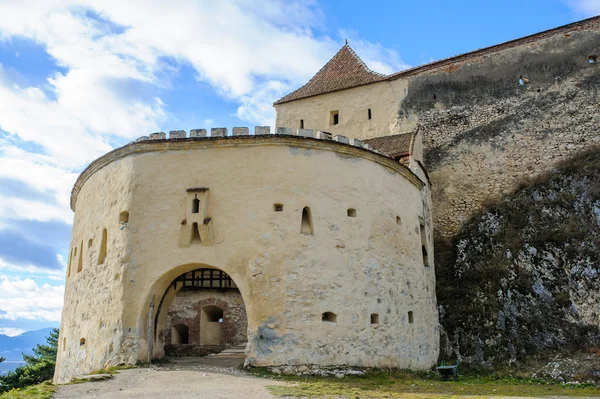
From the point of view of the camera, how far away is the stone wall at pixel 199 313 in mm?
24625

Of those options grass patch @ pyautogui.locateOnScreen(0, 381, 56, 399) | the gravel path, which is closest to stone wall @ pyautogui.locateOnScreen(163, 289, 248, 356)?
the gravel path

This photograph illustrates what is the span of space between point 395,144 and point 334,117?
536 cm

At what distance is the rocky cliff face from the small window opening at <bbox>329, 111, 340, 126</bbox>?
25.2ft

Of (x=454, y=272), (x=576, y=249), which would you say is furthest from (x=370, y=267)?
(x=576, y=249)

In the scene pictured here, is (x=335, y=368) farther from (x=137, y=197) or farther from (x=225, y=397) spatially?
(x=137, y=197)

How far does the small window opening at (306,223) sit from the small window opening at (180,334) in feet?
34.5

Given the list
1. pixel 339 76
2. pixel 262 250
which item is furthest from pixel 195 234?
pixel 339 76

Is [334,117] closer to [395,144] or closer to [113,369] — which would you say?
[395,144]

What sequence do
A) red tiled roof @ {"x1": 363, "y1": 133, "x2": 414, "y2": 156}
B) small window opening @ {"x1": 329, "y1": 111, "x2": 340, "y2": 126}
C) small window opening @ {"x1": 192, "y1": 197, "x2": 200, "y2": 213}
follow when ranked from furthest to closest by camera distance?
small window opening @ {"x1": 329, "y1": 111, "x2": 340, "y2": 126}
red tiled roof @ {"x1": 363, "y1": 133, "x2": 414, "y2": 156}
small window opening @ {"x1": 192, "y1": 197, "x2": 200, "y2": 213}

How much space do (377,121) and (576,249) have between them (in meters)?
10.1

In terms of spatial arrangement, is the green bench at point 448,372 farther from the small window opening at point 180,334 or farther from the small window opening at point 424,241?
the small window opening at point 180,334

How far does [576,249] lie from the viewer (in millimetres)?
20531

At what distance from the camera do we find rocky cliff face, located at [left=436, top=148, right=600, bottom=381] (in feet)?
62.9

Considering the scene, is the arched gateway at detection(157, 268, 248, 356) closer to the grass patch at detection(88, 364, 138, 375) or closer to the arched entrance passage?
the arched entrance passage
